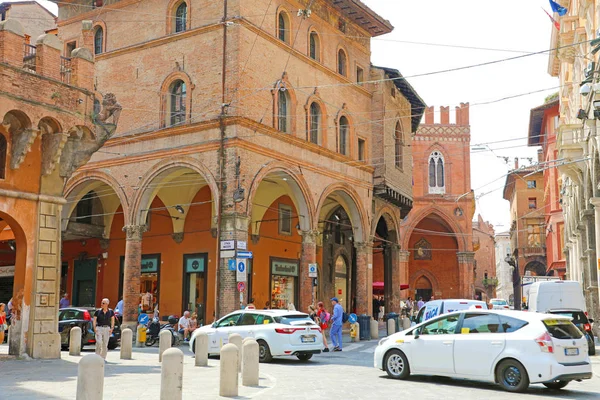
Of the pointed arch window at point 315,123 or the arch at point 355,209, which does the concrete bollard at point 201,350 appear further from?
the arch at point 355,209

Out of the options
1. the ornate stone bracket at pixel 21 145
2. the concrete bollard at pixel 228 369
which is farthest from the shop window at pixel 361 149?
the concrete bollard at pixel 228 369

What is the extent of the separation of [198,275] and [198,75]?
9.74 meters

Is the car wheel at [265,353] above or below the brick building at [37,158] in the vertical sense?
below

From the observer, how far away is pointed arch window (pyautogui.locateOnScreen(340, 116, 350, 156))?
106 feet

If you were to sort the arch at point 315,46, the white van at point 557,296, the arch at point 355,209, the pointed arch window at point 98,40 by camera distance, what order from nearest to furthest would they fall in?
the white van at point 557,296 → the pointed arch window at point 98,40 → the arch at point 315,46 → the arch at point 355,209

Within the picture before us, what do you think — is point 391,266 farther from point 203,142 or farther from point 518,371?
point 518,371

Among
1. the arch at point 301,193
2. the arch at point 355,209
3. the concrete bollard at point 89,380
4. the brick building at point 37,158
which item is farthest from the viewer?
the arch at point 355,209

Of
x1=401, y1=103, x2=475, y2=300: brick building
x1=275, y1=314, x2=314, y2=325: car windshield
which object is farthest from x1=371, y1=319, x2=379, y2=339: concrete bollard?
x1=401, y1=103, x2=475, y2=300: brick building

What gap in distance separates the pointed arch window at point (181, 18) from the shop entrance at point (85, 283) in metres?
13.0

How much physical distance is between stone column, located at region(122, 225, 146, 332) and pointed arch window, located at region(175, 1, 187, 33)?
27.0 ft

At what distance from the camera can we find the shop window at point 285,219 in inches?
1337

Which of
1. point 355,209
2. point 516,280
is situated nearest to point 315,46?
point 355,209

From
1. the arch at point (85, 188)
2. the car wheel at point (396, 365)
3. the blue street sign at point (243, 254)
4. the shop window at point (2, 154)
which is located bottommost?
the car wheel at point (396, 365)

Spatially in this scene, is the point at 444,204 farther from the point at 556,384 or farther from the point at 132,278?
the point at 556,384
